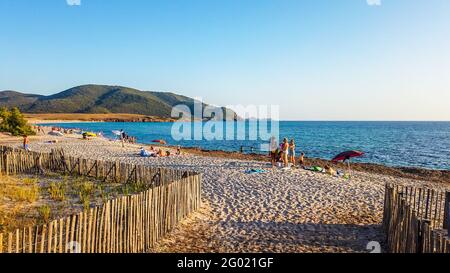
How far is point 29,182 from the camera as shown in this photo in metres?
14.0

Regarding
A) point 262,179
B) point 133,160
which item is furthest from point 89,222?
point 133,160

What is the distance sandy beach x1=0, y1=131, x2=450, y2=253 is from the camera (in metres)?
7.89

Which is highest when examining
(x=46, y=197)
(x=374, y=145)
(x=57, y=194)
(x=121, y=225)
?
(x=121, y=225)

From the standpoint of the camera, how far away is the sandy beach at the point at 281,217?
7888mm

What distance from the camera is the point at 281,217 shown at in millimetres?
10016

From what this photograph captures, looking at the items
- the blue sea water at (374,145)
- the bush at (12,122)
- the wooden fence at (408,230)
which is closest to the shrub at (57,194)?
the wooden fence at (408,230)

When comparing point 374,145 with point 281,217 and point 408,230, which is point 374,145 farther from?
point 408,230

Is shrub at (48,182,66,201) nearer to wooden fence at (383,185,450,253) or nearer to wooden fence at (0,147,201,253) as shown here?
wooden fence at (0,147,201,253)

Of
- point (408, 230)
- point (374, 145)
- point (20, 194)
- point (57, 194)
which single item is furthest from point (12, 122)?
point (374, 145)

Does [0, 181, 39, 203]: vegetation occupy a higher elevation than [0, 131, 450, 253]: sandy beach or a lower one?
higher

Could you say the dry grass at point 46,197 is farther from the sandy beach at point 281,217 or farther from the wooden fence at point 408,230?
the wooden fence at point 408,230

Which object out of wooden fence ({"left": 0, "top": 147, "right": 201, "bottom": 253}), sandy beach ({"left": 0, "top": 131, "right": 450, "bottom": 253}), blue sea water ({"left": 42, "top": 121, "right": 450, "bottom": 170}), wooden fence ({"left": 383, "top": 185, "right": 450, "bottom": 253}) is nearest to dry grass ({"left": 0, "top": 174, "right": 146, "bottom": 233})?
wooden fence ({"left": 0, "top": 147, "right": 201, "bottom": 253})
